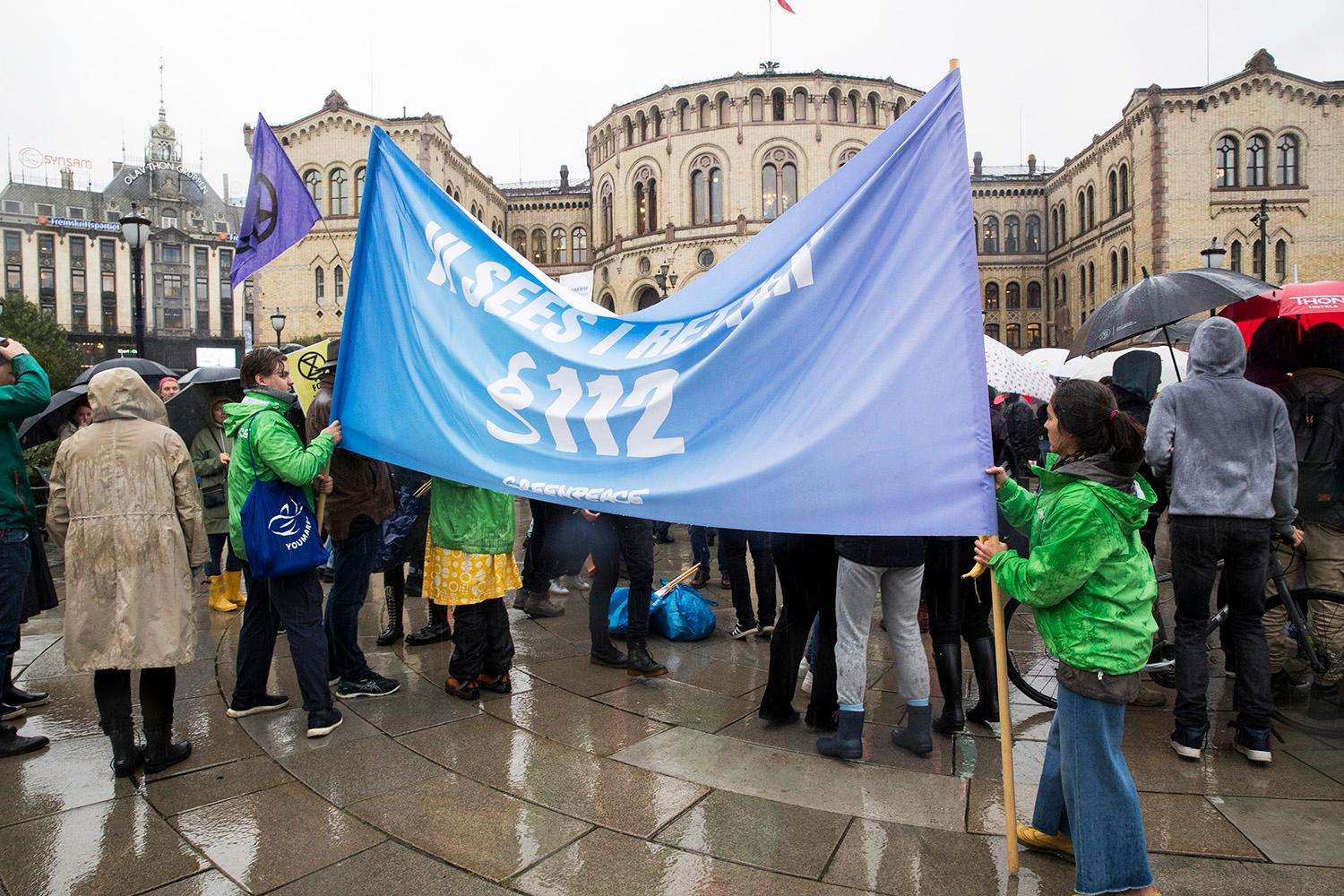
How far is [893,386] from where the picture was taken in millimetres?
3016

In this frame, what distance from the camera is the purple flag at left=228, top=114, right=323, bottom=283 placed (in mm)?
5406

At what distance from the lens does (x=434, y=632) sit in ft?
20.1

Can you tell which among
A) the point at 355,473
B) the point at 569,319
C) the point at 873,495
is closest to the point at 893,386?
the point at 873,495

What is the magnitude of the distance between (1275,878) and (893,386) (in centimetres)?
219

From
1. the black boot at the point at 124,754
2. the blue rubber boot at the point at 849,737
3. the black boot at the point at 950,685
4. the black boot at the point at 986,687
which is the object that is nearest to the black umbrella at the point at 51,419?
the black boot at the point at 124,754

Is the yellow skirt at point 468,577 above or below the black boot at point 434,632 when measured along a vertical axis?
above

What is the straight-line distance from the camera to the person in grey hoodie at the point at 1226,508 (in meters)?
4.00

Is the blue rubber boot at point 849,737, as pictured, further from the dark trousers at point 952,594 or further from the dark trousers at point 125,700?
the dark trousers at point 125,700

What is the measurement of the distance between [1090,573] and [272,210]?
5.21m

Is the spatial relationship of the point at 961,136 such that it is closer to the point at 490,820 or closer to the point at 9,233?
the point at 490,820

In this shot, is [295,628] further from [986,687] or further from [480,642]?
[986,687]

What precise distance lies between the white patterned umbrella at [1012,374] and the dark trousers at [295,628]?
4.88m

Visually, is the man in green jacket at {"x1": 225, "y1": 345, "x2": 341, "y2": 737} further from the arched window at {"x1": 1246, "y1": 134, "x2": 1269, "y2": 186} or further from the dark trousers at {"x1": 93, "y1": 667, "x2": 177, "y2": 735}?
the arched window at {"x1": 1246, "y1": 134, "x2": 1269, "y2": 186}

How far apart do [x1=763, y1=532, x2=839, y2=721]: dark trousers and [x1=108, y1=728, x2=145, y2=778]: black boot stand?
122 inches
